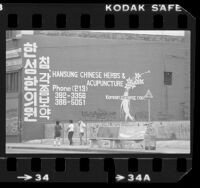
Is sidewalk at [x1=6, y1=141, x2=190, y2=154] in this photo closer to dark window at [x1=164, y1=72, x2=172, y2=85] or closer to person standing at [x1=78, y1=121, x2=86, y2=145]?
person standing at [x1=78, y1=121, x2=86, y2=145]

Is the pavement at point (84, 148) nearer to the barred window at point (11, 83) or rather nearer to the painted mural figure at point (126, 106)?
the painted mural figure at point (126, 106)

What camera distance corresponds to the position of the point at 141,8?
108 feet

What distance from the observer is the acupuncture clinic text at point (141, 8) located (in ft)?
108

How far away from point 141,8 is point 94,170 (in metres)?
3.58

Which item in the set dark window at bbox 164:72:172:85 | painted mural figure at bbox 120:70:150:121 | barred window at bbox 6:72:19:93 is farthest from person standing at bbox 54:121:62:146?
dark window at bbox 164:72:172:85

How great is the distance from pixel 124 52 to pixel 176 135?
2.10 m

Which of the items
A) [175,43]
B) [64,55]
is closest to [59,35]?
[64,55]

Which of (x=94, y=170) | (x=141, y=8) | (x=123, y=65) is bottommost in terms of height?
(x=94, y=170)

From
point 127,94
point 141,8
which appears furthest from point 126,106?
point 141,8

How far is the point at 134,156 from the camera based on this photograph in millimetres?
33000

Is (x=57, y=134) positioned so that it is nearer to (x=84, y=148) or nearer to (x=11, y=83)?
(x=84, y=148)

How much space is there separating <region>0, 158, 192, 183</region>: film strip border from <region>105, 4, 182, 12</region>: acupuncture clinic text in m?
3.17

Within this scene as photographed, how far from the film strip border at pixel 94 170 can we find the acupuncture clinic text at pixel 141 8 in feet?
10.4

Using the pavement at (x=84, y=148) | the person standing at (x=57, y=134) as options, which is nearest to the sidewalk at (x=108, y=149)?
the pavement at (x=84, y=148)
